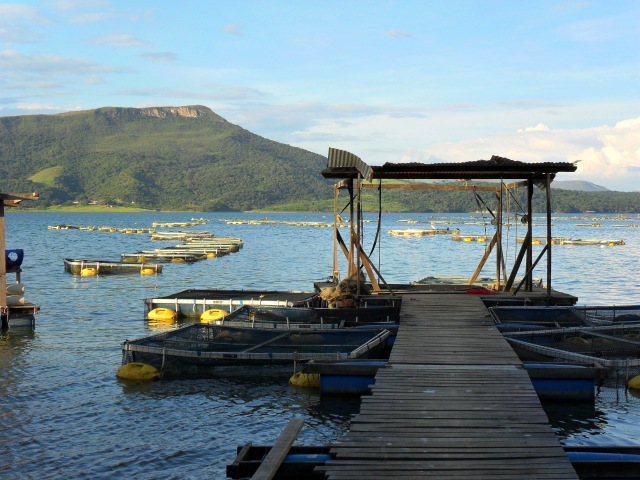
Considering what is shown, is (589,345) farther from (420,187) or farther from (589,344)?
(420,187)

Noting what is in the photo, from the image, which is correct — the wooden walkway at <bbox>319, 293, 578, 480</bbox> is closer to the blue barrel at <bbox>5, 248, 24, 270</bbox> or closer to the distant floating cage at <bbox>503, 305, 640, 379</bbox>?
the distant floating cage at <bbox>503, 305, 640, 379</bbox>

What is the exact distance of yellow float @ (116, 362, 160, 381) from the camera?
1883 centimetres

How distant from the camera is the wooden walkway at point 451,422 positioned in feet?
31.7

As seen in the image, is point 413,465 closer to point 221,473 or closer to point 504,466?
point 504,466

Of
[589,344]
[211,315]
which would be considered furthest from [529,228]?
[211,315]

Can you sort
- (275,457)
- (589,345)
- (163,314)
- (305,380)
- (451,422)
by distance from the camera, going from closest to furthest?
(275,457)
(451,422)
(305,380)
(589,345)
(163,314)

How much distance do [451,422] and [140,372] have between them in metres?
9.79

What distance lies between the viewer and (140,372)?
18.9 m

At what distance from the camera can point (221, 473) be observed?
13070 millimetres

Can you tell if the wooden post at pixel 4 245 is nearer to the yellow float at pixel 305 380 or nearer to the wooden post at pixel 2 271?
the wooden post at pixel 2 271

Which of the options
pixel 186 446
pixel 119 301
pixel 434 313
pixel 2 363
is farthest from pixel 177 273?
pixel 186 446

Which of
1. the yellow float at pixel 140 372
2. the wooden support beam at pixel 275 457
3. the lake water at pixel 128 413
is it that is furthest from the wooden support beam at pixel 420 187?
the wooden support beam at pixel 275 457

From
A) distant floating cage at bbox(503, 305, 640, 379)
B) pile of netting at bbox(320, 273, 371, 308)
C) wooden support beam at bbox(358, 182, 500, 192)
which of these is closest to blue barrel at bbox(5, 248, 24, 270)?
pile of netting at bbox(320, 273, 371, 308)

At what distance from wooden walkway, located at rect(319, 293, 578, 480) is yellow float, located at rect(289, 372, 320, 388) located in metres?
2.20
